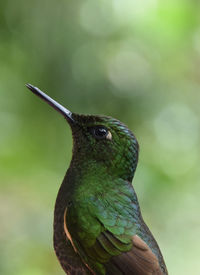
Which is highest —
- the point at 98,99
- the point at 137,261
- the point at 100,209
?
the point at 98,99

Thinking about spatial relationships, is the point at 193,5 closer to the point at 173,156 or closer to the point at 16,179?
the point at 173,156

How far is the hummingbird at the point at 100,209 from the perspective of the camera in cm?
178

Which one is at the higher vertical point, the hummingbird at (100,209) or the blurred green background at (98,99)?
the blurred green background at (98,99)

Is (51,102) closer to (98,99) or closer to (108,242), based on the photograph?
(108,242)

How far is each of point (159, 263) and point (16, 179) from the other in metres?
2.29

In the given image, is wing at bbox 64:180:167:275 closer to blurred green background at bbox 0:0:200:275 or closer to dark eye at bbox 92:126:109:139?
dark eye at bbox 92:126:109:139

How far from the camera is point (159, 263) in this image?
193 cm

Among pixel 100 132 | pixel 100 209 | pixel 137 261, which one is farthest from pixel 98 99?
pixel 137 261

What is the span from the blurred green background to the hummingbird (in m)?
2.02

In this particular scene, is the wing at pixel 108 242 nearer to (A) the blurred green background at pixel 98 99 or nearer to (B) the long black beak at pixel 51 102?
(B) the long black beak at pixel 51 102

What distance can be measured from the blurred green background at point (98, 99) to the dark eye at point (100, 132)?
2046 millimetres

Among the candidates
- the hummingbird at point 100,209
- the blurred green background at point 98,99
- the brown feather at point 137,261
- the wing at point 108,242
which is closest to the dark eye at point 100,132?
the hummingbird at point 100,209

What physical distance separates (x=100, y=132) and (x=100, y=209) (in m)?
0.30

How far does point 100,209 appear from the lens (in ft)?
6.16
